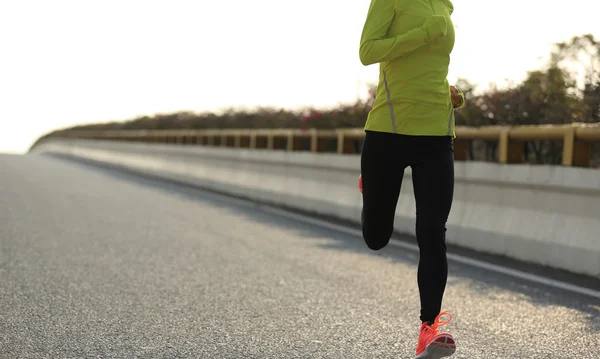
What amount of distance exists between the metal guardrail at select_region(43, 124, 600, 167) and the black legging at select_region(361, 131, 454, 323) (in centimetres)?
380

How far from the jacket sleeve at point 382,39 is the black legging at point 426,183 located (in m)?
0.40

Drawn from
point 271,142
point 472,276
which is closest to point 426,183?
point 472,276

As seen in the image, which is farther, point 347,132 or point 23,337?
point 347,132

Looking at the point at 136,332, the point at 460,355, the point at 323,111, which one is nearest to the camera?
the point at 460,355

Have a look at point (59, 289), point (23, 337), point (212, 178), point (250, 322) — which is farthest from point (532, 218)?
point (212, 178)

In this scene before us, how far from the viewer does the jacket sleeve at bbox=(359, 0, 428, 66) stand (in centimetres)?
442

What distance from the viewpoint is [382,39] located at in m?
4.51

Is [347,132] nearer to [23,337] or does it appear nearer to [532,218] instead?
[532,218]

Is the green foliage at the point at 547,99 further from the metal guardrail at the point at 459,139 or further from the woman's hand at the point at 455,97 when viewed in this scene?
the woman's hand at the point at 455,97

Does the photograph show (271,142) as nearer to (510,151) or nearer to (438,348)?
(510,151)

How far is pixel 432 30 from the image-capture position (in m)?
4.42

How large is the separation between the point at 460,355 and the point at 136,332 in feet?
6.14

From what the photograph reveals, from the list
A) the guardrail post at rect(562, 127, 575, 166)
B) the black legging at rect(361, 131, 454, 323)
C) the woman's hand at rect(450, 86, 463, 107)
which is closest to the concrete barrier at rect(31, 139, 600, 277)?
the guardrail post at rect(562, 127, 575, 166)

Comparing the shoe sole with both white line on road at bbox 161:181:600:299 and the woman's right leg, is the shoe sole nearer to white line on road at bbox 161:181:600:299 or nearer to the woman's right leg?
the woman's right leg
